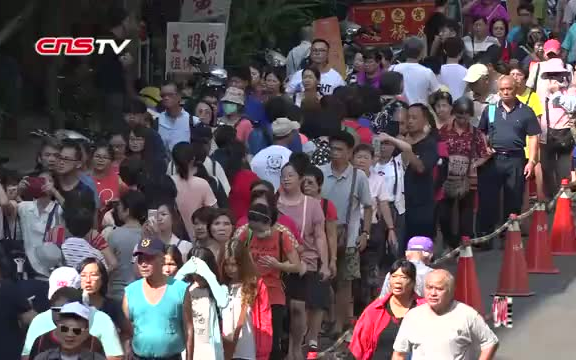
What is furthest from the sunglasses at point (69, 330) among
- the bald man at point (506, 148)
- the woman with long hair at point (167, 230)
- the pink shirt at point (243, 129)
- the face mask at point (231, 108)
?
the bald man at point (506, 148)

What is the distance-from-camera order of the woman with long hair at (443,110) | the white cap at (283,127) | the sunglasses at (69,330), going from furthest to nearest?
1. the woman with long hair at (443,110)
2. the white cap at (283,127)
3. the sunglasses at (69,330)

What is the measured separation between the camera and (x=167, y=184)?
12.8m

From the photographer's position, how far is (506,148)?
17.2 m

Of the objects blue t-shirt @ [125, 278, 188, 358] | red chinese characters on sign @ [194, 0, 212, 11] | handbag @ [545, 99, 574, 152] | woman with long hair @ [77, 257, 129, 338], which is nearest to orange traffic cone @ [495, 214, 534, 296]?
handbag @ [545, 99, 574, 152]

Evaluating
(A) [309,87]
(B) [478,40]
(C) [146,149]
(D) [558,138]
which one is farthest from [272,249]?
(B) [478,40]

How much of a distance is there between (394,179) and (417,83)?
146 inches

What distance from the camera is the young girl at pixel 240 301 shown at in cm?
1156

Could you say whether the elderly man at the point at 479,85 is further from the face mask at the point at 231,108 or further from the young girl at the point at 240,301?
the young girl at the point at 240,301

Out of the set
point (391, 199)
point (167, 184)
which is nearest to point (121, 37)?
point (391, 199)

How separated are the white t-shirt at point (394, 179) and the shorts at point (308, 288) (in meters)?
1.82

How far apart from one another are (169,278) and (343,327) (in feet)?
12.1

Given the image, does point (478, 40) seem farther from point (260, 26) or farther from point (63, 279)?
point (63, 279)

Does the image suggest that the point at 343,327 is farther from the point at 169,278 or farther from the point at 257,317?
the point at 169,278

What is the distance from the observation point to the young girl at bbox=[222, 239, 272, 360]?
1156 centimetres
